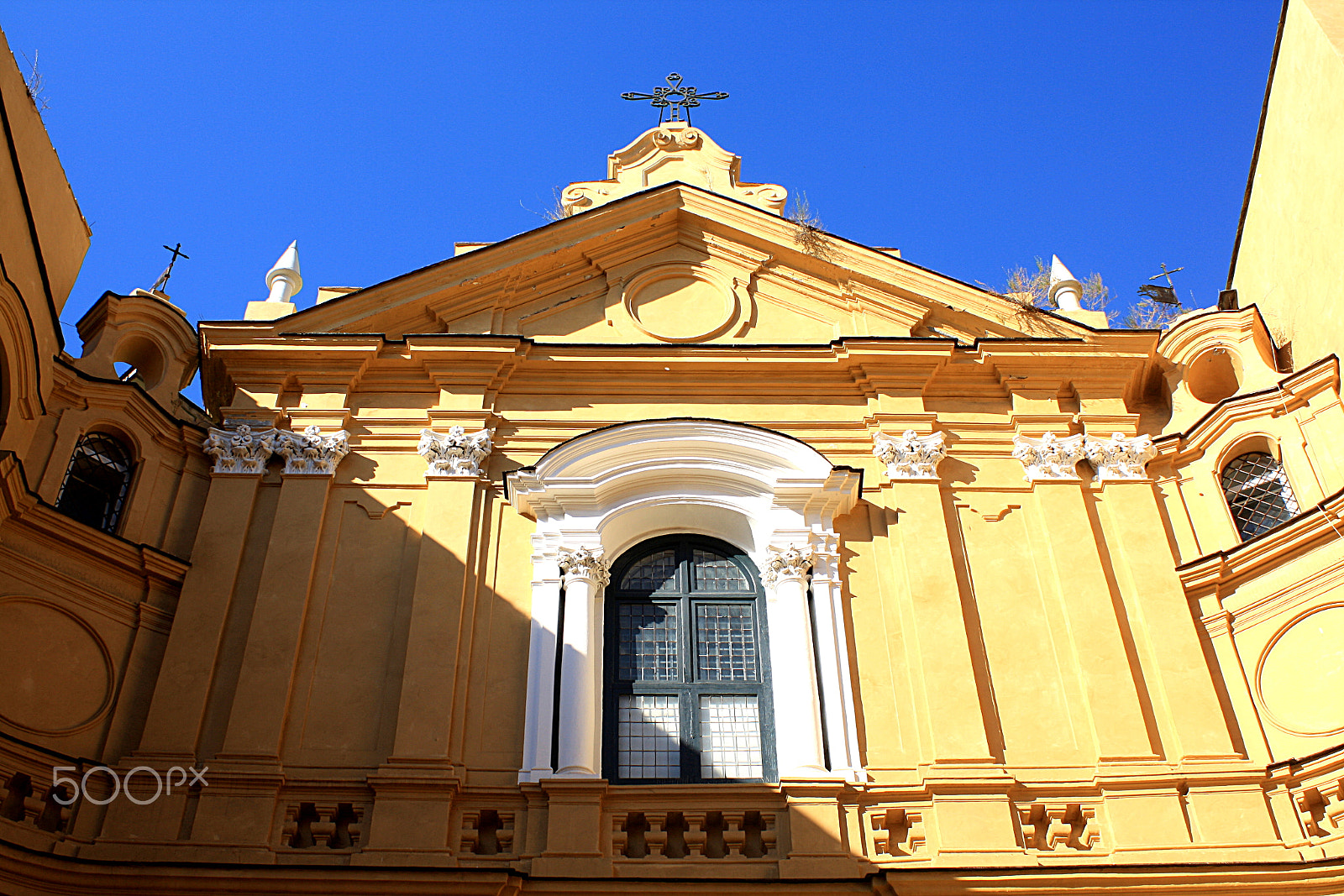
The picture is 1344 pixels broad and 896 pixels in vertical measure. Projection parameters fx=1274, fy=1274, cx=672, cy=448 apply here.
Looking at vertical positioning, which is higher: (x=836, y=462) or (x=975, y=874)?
(x=836, y=462)

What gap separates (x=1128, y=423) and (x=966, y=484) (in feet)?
5.93

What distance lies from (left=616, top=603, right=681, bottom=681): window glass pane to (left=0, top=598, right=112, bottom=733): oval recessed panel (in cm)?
429

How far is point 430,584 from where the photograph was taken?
11164 millimetres

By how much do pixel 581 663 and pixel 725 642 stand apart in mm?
1394

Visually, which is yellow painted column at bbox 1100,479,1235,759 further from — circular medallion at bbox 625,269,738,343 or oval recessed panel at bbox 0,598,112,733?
oval recessed panel at bbox 0,598,112,733

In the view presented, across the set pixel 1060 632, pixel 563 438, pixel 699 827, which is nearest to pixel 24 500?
pixel 563 438

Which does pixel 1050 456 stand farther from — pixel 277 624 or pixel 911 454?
pixel 277 624

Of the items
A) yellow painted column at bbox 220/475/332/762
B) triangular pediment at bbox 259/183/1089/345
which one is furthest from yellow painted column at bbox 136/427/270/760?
triangular pediment at bbox 259/183/1089/345

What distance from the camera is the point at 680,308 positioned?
45.5 feet

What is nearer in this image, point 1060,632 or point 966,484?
point 1060,632

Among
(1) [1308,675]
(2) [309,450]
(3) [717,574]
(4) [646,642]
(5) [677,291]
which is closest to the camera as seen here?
(1) [1308,675]

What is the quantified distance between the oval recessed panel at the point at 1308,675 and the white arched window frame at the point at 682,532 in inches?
139

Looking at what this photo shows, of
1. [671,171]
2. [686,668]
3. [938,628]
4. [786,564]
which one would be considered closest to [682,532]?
[786,564]

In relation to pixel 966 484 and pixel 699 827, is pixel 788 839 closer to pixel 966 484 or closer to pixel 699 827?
pixel 699 827
